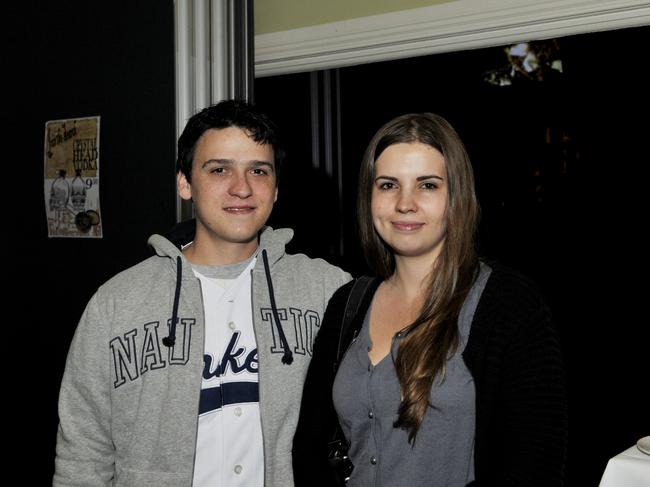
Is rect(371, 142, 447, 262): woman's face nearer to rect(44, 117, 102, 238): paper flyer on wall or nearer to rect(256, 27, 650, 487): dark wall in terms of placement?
rect(44, 117, 102, 238): paper flyer on wall

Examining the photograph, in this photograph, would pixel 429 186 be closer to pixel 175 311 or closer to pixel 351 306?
pixel 351 306

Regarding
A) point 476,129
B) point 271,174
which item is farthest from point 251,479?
point 476,129

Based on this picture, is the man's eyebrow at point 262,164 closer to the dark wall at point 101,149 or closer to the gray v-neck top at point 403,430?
the gray v-neck top at point 403,430

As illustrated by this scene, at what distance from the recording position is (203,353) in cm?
166

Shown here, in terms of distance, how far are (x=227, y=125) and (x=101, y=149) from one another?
50.2 inches

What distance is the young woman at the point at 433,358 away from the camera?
4.36 feet

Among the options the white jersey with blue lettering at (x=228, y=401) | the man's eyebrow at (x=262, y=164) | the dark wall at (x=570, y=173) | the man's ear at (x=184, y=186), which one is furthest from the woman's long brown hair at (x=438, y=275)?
the dark wall at (x=570, y=173)

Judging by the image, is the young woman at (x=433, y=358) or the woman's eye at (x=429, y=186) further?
the woman's eye at (x=429, y=186)

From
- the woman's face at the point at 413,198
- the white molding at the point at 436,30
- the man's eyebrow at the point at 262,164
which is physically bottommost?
the woman's face at the point at 413,198

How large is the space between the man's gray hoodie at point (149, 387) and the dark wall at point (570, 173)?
2.65 metres

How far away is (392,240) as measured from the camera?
1536 millimetres

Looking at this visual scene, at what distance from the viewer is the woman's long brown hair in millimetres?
1385

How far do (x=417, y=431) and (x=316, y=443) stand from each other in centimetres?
32

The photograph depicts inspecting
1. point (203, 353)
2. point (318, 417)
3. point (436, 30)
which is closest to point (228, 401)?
point (203, 353)
